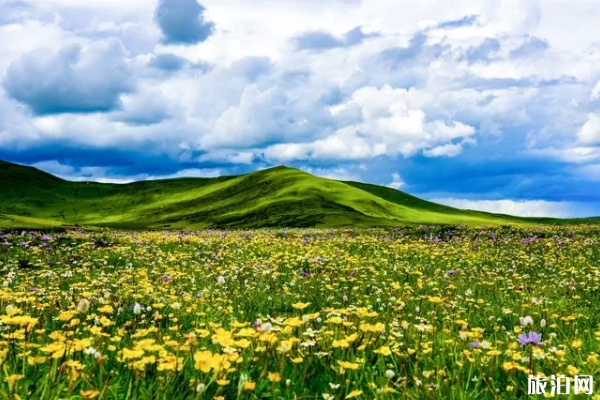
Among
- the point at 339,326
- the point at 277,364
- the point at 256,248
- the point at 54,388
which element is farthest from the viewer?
the point at 256,248

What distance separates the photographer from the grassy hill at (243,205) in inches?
3957

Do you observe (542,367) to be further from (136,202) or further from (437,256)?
(136,202)

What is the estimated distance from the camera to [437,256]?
19.4 metres

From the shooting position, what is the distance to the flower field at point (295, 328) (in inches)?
182

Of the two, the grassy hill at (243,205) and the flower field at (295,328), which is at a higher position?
the grassy hill at (243,205)

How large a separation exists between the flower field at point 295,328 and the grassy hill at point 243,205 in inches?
2227

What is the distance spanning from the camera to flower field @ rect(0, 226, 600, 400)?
461 cm

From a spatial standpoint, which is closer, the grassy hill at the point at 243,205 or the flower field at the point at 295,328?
the flower field at the point at 295,328

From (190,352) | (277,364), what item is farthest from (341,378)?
(190,352)

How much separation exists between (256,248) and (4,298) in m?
13.6

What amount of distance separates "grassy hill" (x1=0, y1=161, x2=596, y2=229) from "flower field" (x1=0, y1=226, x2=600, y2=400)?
56562 millimetres

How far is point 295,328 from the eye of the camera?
6266mm

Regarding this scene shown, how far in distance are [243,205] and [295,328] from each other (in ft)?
420

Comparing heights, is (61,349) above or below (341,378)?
above
